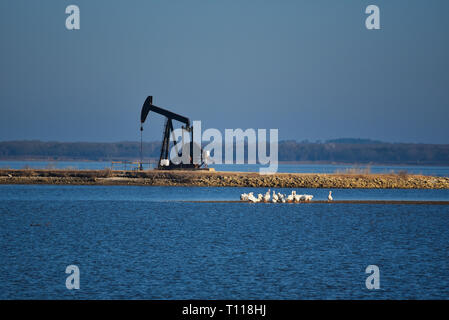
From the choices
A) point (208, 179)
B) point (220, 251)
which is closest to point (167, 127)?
point (208, 179)

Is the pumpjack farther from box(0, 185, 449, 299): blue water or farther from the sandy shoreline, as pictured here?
box(0, 185, 449, 299): blue water

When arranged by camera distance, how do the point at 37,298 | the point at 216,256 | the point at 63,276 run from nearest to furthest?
the point at 37,298 → the point at 63,276 → the point at 216,256

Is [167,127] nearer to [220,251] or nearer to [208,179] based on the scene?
[208,179]

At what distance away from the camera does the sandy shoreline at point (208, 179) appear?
7238cm

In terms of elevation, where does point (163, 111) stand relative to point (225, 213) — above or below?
above

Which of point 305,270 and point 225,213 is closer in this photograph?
point 305,270

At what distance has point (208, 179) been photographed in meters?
72.1

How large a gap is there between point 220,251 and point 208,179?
135 ft

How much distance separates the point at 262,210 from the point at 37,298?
34129 mm

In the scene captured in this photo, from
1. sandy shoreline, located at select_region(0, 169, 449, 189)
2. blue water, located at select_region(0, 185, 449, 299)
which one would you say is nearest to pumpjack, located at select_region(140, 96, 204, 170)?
sandy shoreline, located at select_region(0, 169, 449, 189)

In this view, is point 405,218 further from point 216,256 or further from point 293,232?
point 216,256

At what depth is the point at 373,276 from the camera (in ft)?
80.5

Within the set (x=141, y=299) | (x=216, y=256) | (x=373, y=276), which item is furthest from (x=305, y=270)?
(x=141, y=299)

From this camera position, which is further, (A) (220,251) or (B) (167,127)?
(B) (167,127)
